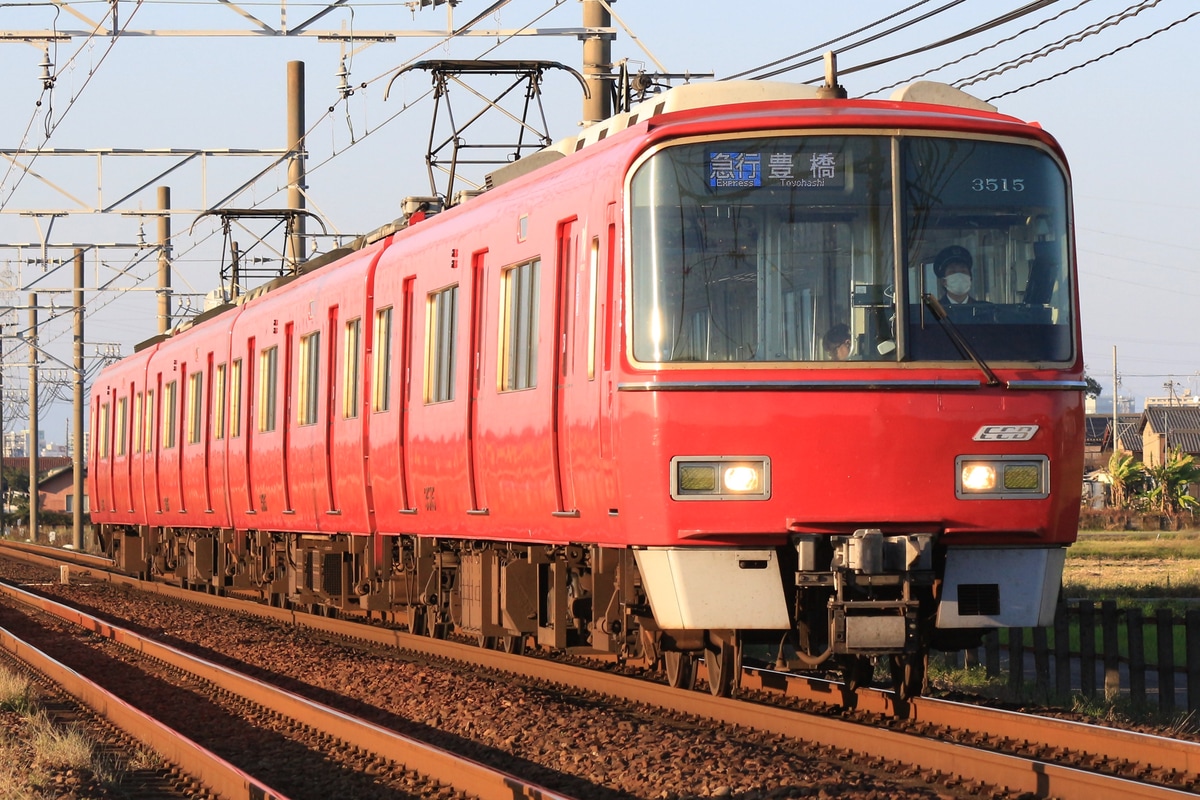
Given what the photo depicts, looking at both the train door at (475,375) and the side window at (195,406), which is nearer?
the train door at (475,375)

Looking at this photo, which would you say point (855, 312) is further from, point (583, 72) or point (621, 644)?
point (583, 72)

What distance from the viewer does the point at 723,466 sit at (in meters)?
8.91

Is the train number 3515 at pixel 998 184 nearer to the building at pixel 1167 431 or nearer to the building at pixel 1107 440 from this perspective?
the building at pixel 1167 431

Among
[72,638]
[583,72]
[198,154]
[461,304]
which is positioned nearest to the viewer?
[461,304]

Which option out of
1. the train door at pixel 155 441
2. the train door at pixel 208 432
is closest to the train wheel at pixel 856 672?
the train door at pixel 208 432

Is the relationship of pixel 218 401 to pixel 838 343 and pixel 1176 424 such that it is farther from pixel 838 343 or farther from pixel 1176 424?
pixel 1176 424

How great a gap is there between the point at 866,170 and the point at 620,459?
6.24 ft

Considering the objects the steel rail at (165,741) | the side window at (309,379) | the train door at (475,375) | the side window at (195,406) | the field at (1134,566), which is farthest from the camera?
the field at (1134,566)

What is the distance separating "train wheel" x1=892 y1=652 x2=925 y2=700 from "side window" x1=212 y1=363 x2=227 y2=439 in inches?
505

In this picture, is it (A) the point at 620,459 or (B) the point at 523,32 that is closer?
(A) the point at 620,459

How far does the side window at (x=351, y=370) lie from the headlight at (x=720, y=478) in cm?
679

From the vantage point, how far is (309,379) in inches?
676

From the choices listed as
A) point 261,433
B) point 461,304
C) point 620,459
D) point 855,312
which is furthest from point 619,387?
point 261,433

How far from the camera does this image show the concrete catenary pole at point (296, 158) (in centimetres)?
2633
